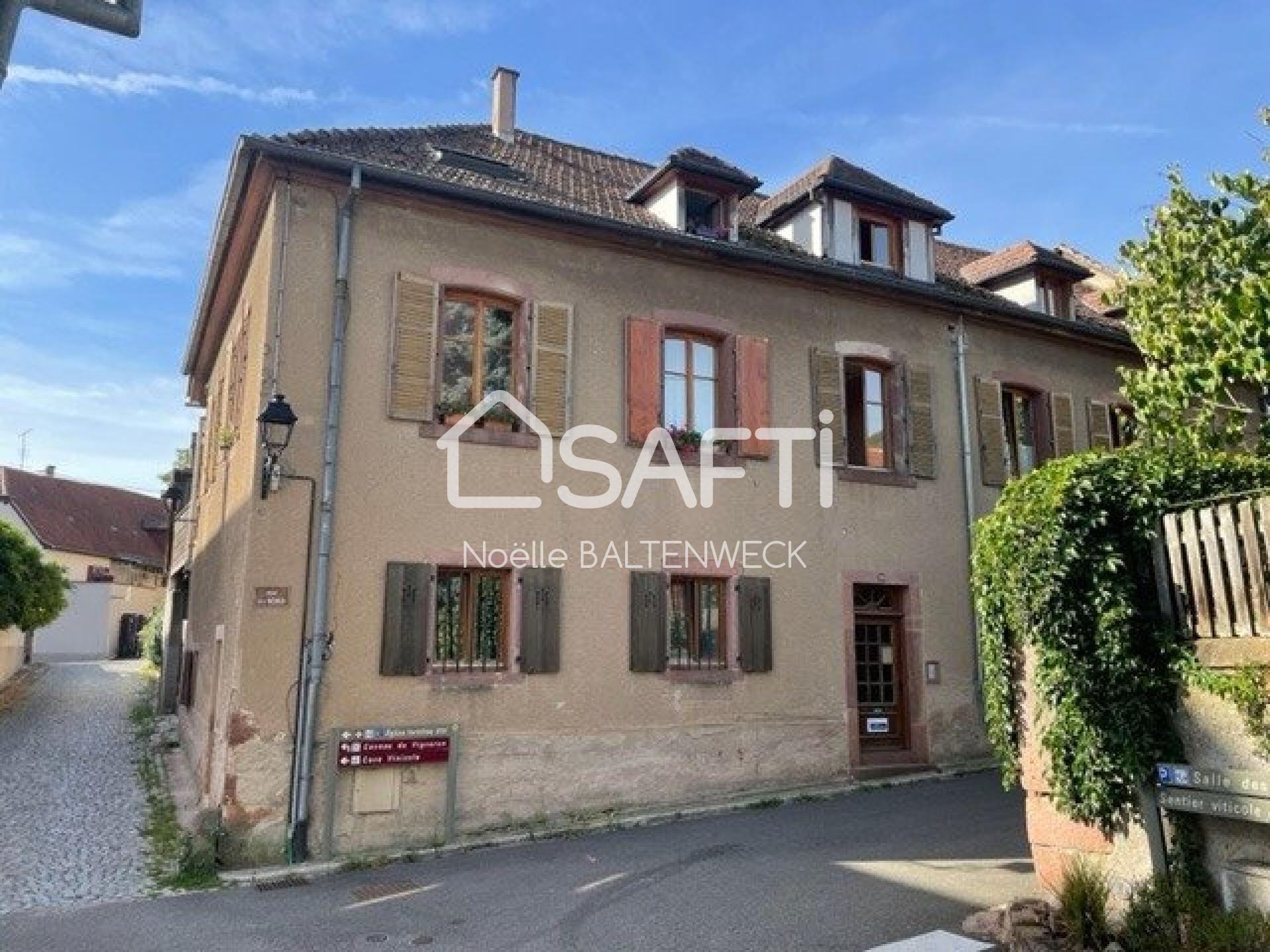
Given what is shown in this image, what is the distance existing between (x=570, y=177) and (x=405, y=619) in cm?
696

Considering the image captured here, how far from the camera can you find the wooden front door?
38.2 ft

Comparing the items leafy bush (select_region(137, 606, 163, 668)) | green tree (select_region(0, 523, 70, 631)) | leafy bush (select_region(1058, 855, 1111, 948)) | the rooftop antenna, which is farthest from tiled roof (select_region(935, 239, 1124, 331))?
leafy bush (select_region(137, 606, 163, 668))

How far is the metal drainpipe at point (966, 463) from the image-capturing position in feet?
40.1

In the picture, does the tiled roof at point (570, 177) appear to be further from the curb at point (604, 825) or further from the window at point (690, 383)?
the curb at point (604, 825)

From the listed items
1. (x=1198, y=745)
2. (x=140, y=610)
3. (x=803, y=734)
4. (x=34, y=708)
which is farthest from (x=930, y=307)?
(x=140, y=610)

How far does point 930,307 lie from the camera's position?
12.9 meters

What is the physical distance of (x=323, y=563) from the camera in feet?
28.4

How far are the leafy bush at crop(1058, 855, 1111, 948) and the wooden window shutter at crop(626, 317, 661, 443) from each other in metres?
6.09

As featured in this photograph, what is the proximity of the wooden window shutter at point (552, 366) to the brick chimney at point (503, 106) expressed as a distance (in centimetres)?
499

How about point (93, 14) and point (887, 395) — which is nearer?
point (93, 14)

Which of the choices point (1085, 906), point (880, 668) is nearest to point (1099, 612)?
point (1085, 906)

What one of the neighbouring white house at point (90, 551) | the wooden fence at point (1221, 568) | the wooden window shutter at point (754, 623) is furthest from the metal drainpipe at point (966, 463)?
the neighbouring white house at point (90, 551)

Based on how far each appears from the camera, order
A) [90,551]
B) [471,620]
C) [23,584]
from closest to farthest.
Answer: [471,620] → [23,584] → [90,551]

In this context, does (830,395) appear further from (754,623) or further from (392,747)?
(392,747)
